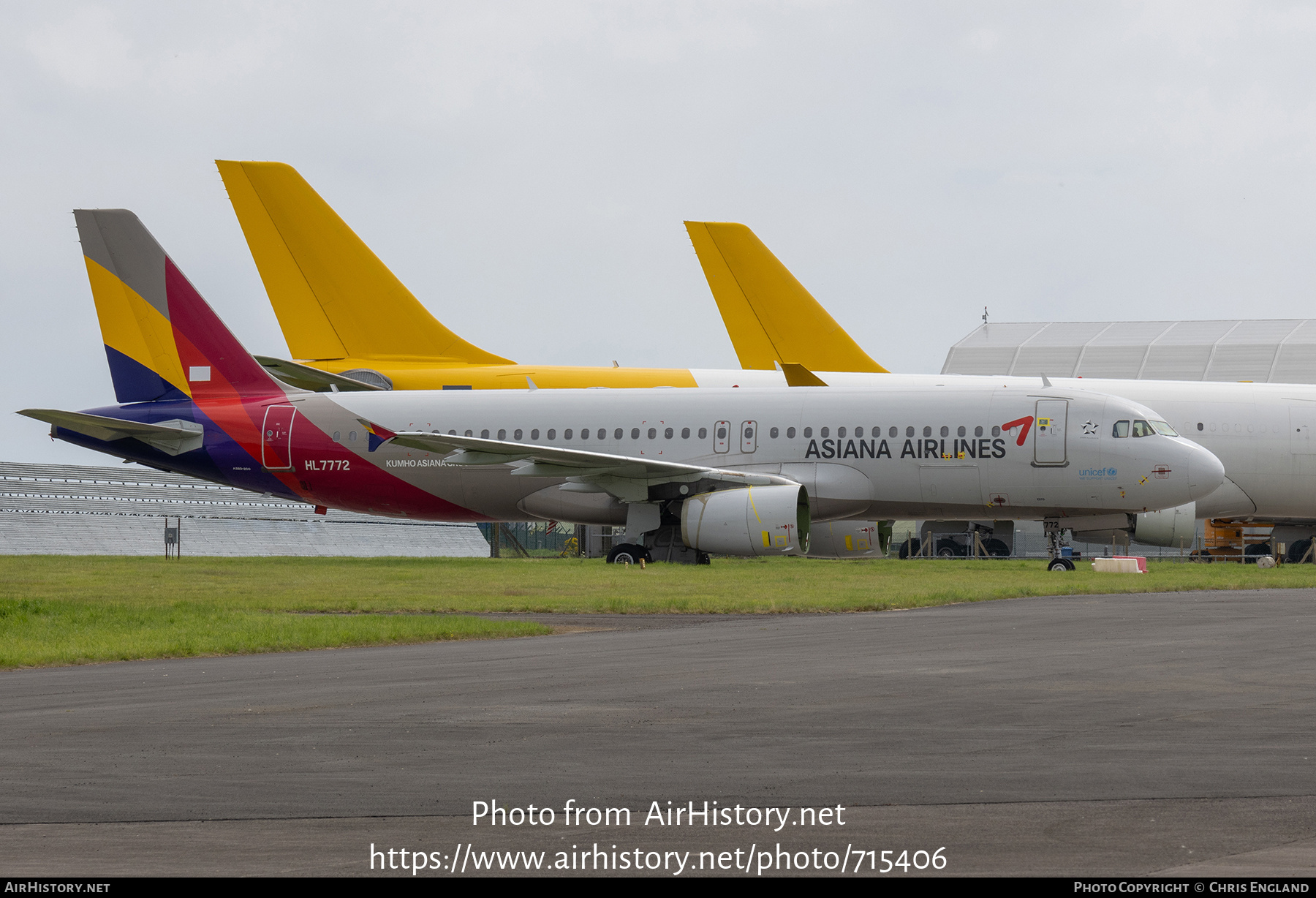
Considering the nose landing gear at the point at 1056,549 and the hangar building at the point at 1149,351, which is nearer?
the nose landing gear at the point at 1056,549

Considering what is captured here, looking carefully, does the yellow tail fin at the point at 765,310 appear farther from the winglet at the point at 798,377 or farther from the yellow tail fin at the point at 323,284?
the yellow tail fin at the point at 323,284

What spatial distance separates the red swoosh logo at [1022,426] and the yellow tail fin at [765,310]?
12.2 m

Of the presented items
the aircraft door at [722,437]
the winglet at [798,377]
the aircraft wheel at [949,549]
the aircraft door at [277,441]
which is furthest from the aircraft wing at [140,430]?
the aircraft wheel at [949,549]

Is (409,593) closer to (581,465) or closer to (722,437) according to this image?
(581,465)

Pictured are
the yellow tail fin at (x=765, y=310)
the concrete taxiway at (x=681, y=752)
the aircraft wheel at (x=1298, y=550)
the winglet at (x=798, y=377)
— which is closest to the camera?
the concrete taxiway at (x=681, y=752)

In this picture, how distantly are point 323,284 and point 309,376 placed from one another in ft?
9.73

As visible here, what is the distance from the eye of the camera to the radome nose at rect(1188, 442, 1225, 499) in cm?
2777

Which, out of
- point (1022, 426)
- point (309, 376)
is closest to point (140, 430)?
point (309, 376)

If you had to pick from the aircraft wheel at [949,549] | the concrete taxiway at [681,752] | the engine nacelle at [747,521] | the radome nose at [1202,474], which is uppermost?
the radome nose at [1202,474]

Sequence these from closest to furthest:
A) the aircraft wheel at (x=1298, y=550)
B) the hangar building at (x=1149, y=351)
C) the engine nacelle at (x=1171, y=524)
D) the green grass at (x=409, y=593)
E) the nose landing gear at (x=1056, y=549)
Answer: the green grass at (x=409, y=593), the nose landing gear at (x=1056, y=549), the engine nacelle at (x=1171, y=524), the aircraft wheel at (x=1298, y=550), the hangar building at (x=1149, y=351)

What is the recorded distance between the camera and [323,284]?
37125mm

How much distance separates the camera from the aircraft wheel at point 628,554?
29.3 meters

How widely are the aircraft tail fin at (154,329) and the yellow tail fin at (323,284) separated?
4.65 meters

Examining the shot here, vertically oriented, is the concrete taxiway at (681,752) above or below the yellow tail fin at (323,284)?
below
